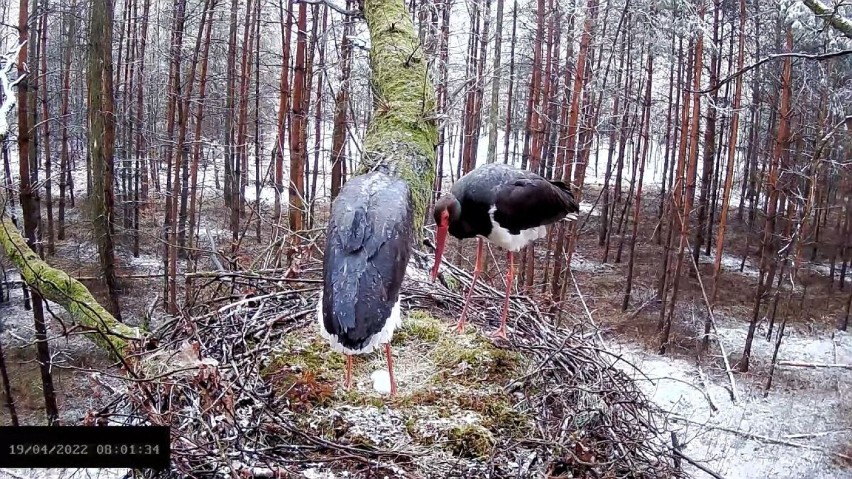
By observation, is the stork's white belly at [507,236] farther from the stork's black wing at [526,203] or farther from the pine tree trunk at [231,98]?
the pine tree trunk at [231,98]

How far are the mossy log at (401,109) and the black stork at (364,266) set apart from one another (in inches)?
37.2

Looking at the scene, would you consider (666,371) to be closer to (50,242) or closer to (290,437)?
(290,437)

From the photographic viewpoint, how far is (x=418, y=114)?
4.92 m

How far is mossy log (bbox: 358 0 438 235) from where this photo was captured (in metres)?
4.57

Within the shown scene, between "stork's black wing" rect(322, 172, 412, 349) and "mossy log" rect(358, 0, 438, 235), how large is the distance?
93 centimetres

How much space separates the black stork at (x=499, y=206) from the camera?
4250 mm

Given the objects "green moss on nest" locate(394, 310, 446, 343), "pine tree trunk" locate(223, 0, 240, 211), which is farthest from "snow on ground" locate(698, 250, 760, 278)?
"green moss on nest" locate(394, 310, 446, 343)

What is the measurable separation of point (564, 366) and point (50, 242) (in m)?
15.4

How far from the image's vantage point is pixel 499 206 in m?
4.29

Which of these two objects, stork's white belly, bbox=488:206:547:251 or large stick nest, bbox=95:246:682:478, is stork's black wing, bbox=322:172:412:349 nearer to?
large stick nest, bbox=95:246:682:478

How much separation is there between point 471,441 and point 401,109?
264 cm

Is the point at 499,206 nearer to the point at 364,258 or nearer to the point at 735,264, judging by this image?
the point at 364,258

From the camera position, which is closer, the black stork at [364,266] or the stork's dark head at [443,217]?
the black stork at [364,266]
